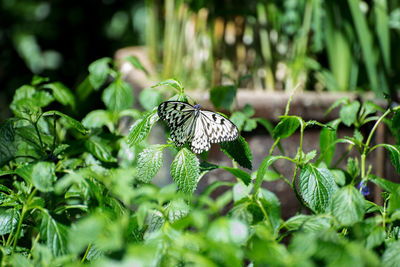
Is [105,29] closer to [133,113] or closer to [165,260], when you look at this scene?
[133,113]

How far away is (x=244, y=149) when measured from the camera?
73cm

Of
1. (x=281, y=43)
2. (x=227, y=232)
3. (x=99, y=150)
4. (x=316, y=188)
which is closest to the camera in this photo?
(x=227, y=232)

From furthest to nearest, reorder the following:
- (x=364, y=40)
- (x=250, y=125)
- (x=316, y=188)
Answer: (x=364, y=40) < (x=250, y=125) < (x=316, y=188)

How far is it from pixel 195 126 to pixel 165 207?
0.49 ft

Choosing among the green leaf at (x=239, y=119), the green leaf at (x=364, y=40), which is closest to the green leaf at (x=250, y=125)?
the green leaf at (x=239, y=119)

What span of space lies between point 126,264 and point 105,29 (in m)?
2.98

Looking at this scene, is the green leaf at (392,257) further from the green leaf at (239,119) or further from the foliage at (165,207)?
the green leaf at (239,119)

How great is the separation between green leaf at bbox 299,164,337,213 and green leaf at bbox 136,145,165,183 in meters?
0.22

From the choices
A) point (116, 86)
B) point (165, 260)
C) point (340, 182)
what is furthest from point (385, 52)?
point (165, 260)

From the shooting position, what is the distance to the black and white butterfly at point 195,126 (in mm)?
734

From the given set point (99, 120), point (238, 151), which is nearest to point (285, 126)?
point (238, 151)

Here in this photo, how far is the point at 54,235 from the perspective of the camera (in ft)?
2.07

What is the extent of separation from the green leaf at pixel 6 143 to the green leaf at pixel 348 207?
1.66ft

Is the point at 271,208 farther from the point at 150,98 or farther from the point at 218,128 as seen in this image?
the point at 150,98
